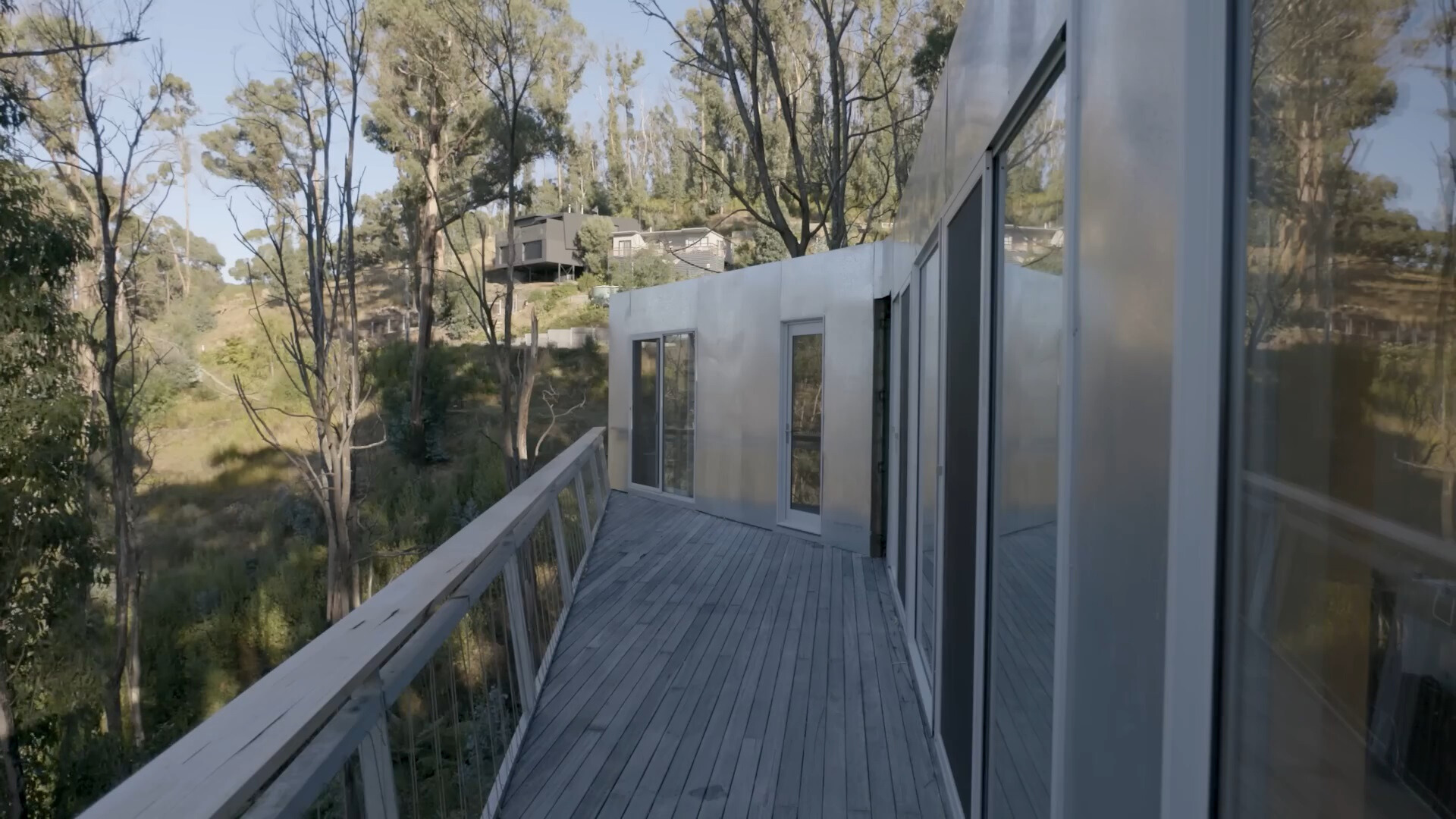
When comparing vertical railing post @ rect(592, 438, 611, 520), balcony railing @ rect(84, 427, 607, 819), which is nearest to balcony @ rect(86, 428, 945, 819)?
balcony railing @ rect(84, 427, 607, 819)

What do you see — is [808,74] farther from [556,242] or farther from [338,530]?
[556,242]

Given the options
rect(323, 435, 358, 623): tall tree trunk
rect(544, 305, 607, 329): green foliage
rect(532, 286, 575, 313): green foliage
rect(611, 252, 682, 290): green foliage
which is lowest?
rect(323, 435, 358, 623): tall tree trunk

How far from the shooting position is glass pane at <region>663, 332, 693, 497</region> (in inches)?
407

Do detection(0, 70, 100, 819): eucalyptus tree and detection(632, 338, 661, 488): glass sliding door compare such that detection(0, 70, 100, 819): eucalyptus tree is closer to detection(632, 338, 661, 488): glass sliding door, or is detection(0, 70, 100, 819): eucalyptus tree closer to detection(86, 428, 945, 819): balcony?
detection(632, 338, 661, 488): glass sliding door

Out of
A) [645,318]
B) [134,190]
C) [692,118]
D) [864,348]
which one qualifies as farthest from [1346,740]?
[692,118]

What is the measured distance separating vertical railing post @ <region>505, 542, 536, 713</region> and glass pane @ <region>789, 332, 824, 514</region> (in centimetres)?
458

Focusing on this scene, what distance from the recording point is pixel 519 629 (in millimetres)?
3711

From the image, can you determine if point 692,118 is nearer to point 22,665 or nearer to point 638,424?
point 638,424

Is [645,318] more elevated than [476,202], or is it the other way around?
[476,202]

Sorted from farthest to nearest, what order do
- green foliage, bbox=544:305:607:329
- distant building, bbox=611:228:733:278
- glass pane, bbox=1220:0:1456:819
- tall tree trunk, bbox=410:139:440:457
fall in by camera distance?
distant building, bbox=611:228:733:278 < green foliage, bbox=544:305:607:329 < tall tree trunk, bbox=410:139:440:457 < glass pane, bbox=1220:0:1456:819

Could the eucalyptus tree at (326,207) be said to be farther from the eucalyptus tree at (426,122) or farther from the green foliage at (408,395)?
the green foliage at (408,395)

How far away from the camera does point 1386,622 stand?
741 millimetres

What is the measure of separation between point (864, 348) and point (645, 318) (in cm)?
414

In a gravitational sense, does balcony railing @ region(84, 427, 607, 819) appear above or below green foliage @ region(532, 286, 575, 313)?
below
